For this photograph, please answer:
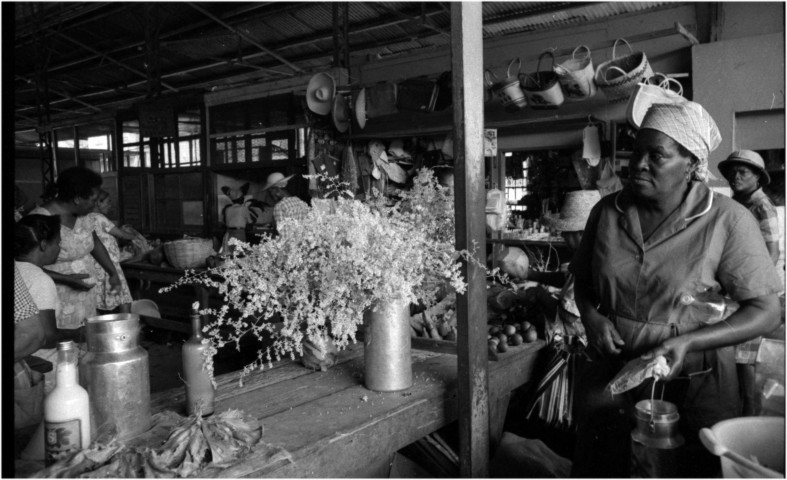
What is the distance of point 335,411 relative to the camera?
6.33 ft

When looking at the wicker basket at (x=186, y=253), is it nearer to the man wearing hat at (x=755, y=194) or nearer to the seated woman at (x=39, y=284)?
the seated woman at (x=39, y=284)

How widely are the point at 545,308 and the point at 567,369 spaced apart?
14.9 inches

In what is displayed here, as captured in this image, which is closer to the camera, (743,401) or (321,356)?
(743,401)

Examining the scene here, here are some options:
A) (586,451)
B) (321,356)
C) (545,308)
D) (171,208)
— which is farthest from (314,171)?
(586,451)

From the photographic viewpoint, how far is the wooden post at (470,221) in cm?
199

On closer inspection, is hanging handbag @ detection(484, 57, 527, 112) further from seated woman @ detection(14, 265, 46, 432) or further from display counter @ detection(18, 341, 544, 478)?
seated woman @ detection(14, 265, 46, 432)

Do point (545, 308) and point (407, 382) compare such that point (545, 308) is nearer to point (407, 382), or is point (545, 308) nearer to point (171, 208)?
point (407, 382)

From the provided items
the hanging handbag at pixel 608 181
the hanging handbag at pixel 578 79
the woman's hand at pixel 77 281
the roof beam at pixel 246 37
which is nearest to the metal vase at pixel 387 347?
the woman's hand at pixel 77 281

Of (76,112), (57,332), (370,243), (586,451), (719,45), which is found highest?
(76,112)

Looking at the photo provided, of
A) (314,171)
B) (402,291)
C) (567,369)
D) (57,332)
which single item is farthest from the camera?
(314,171)

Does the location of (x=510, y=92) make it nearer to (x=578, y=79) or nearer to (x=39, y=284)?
(x=578, y=79)

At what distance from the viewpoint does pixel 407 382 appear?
83.9 inches

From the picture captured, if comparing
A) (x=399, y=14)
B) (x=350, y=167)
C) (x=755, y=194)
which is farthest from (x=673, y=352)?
(x=399, y=14)

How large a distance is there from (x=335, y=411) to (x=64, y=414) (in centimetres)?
80
